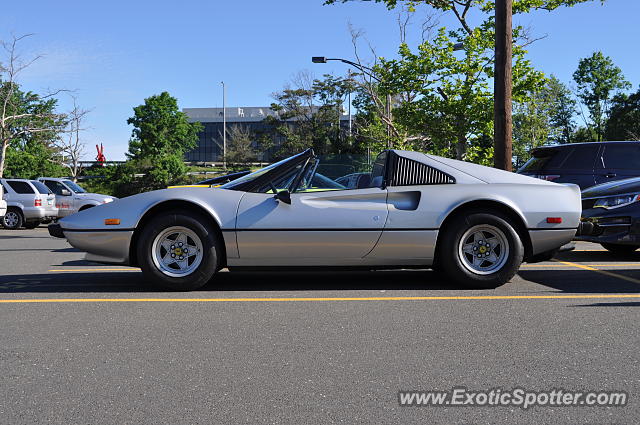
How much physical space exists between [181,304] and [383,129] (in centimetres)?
2942

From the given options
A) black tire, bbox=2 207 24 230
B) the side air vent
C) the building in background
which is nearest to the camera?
the side air vent

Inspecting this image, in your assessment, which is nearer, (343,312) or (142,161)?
(343,312)

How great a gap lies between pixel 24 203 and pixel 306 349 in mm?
16388

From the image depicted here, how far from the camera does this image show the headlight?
7.63 m

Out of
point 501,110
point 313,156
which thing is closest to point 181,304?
point 313,156

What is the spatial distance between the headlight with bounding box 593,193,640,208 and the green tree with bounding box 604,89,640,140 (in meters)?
54.2

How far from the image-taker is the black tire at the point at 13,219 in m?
17.4

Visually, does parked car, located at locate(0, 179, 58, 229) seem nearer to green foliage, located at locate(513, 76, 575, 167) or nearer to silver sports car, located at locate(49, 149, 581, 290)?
silver sports car, located at locate(49, 149, 581, 290)

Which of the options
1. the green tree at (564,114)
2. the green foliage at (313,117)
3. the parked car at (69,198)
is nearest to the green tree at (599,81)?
the green tree at (564,114)

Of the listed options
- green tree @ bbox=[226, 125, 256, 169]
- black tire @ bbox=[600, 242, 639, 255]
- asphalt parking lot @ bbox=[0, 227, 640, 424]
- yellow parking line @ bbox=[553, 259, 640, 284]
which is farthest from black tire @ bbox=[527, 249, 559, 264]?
green tree @ bbox=[226, 125, 256, 169]

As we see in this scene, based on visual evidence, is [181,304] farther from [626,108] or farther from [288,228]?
[626,108]

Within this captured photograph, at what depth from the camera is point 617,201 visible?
25.5ft

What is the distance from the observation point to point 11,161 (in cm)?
4234

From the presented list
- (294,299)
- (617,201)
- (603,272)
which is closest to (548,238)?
(603,272)
